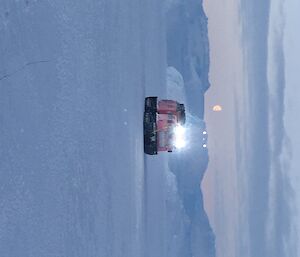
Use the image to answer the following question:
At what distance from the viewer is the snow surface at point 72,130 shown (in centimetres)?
557

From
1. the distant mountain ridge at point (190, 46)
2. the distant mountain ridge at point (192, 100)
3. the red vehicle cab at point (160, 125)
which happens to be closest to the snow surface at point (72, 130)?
the red vehicle cab at point (160, 125)

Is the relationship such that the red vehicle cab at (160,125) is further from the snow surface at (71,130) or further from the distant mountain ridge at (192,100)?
the distant mountain ridge at (192,100)

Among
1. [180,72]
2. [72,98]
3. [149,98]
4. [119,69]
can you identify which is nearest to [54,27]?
[72,98]

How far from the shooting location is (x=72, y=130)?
8.19 m

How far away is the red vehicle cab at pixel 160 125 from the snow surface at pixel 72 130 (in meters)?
0.44

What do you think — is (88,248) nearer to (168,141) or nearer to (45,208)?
(45,208)

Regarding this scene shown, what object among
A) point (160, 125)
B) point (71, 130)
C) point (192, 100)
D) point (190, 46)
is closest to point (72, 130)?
point (71, 130)

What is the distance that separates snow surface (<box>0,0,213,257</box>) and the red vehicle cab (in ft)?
1.44

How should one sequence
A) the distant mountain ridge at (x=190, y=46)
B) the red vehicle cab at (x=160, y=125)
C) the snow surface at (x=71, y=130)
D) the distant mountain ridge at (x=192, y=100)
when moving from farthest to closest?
the distant mountain ridge at (x=192, y=100), the distant mountain ridge at (x=190, y=46), the red vehicle cab at (x=160, y=125), the snow surface at (x=71, y=130)

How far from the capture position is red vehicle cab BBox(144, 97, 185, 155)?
16562mm

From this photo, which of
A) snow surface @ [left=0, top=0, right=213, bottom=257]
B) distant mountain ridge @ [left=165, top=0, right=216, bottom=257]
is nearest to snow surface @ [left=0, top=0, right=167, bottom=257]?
snow surface @ [left=0, top=0, right=213, bottom=257]

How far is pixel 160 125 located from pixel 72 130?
8.66 meters

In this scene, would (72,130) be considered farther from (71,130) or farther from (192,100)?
(192,100)

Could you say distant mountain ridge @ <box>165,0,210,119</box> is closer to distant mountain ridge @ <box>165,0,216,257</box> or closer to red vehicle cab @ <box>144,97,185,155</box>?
distant mountain ridge @ <box>165,0,216,257</box>
